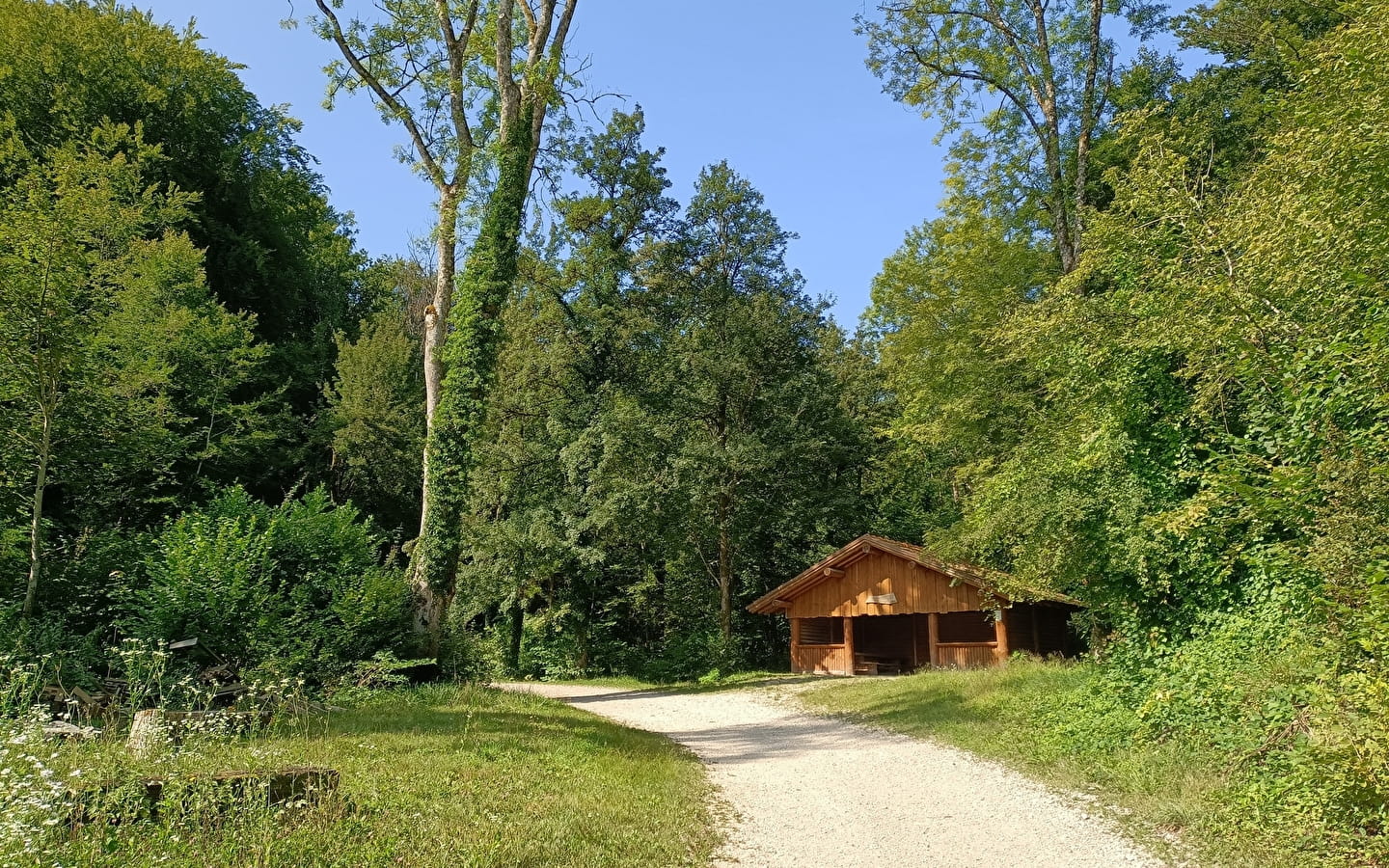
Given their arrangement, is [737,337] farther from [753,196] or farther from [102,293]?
[102,293]

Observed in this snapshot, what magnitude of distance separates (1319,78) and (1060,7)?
38.7 ft

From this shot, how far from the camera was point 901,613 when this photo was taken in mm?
22828

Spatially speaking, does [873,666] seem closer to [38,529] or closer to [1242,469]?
[1242,469]

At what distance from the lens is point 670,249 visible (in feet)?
92.1

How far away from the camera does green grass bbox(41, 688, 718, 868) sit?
434 cm

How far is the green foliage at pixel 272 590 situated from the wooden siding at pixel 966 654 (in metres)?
15.5

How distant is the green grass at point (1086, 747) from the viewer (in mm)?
5703

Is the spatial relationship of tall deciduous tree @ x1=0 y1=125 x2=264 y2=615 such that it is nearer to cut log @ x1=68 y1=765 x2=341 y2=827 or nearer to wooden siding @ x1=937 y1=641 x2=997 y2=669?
cut log @ x1=68 y1=765 x2=341 y2=827

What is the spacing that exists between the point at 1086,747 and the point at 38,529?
42.0 ft

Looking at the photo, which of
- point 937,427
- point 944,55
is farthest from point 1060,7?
point 937,427

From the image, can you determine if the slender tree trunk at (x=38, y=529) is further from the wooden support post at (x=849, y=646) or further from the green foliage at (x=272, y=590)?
the wooden support post at (x=849, y=646)

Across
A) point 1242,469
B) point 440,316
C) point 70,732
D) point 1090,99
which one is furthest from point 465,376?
point 1090,99

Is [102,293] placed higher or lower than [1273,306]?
higher

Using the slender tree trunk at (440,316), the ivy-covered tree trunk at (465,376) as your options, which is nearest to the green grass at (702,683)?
the ivy-covered tree trunk at (465,376)
